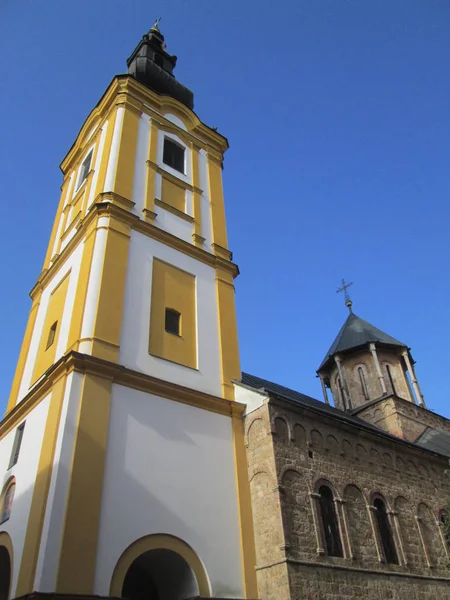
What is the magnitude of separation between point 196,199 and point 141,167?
206cm

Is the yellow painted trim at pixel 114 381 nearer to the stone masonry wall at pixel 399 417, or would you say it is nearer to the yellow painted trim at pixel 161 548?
the yellow painted trim at pixel 161 548

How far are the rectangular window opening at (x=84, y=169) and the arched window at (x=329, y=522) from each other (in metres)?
12.5

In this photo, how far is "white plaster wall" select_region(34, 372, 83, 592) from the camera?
8.29m

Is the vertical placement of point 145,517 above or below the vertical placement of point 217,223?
below

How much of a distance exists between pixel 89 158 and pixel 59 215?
2.32 m

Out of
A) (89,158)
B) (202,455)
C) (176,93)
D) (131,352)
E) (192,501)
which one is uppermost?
(176,93)

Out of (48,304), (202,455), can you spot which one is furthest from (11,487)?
(48,304)

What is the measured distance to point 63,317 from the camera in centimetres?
1312

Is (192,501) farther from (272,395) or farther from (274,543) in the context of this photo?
(272,395)

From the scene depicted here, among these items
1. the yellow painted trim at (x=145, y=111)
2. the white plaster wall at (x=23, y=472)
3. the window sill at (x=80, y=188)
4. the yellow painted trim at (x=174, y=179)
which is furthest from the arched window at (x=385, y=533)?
the yellow painted trim at (x=145, y=111)

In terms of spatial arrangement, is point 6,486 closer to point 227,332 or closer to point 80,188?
point 227,332

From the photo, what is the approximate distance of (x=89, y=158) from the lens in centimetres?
1856

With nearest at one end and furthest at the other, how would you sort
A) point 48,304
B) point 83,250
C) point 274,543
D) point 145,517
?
point 145,517 < point 274,543 < point 83,250 < point 48,304

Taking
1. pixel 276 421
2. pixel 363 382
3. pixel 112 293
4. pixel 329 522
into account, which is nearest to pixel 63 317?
pixel 112 293
